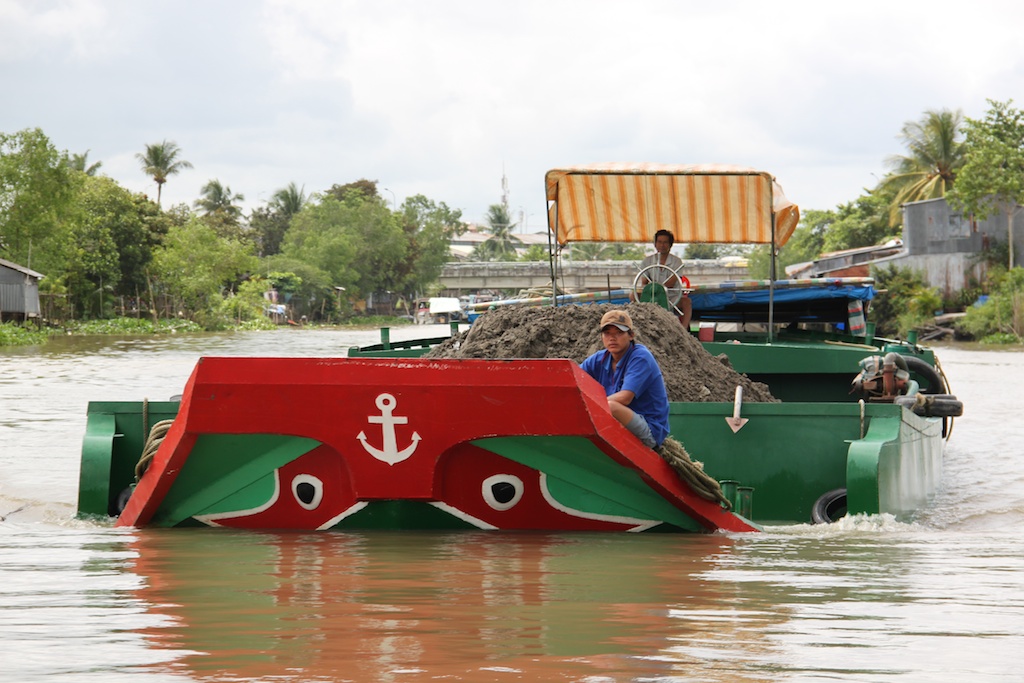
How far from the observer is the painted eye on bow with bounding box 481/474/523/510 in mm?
6379

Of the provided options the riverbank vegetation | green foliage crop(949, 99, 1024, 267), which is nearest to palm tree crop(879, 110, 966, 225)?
the riverbank vegetation

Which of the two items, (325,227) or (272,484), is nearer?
(272,484)

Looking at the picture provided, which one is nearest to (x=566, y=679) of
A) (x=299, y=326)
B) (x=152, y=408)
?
(x=152, y=408)

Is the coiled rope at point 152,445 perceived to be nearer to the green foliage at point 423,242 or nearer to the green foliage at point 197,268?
the green foliage at point 197,268

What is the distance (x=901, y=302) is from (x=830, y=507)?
44766 mm

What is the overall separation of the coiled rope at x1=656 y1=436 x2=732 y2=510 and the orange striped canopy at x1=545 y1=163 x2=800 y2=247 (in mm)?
5214

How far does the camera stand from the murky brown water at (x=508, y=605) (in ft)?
12.5

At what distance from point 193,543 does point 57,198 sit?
151 feet

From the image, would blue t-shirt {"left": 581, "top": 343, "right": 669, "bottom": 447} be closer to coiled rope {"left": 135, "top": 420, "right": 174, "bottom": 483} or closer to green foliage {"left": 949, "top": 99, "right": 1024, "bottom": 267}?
coiled rope {"left": 135, "top": 420, "right": 174, "bottom": 483}

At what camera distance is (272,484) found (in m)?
6.45

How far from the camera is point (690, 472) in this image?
6520 millimetres

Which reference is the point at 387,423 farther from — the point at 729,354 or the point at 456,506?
the point at 729,354

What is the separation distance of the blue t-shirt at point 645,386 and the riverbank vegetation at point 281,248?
1801cm

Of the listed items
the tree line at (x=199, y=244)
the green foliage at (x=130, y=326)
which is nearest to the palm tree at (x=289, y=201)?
the tree line at (x=199, y=244)
